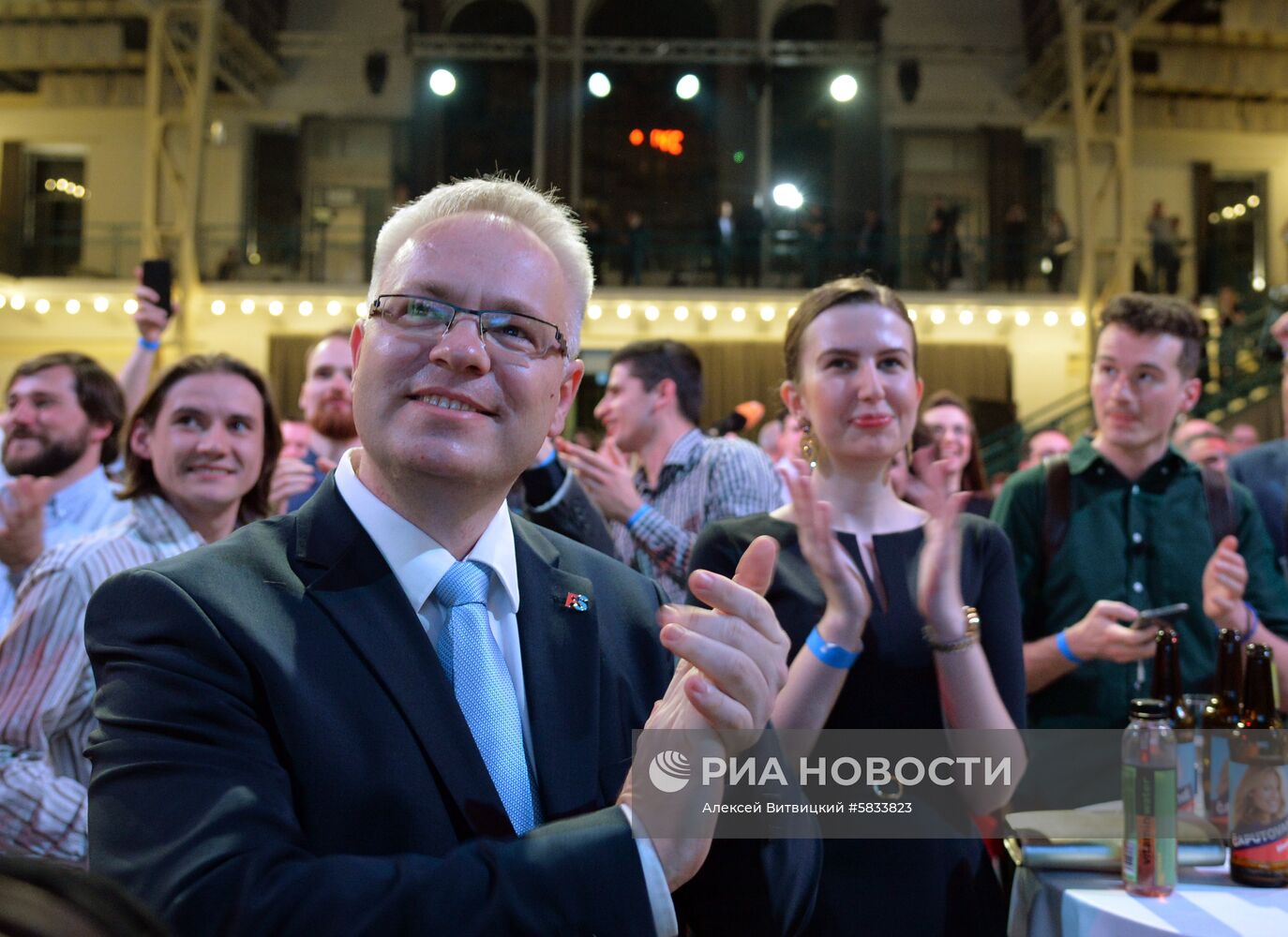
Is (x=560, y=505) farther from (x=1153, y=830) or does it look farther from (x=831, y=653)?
(x=1153, y=830)

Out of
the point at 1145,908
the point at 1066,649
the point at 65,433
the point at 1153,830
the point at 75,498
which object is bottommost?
the point at 1145,908

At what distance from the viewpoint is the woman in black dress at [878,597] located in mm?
1746

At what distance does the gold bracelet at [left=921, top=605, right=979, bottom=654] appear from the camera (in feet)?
5.85

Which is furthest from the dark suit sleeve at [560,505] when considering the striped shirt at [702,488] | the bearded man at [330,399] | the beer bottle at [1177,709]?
the beer bottle at [1177,709]

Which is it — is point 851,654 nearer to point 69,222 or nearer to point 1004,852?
point 1004,852

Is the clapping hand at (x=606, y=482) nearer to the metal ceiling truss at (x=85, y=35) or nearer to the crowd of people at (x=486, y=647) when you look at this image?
the crowd of people at (x=486, y=647)

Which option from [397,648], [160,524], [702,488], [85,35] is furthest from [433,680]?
[85,35]

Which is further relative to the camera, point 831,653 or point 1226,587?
point 1226,587

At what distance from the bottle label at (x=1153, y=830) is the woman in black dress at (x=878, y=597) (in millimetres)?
291

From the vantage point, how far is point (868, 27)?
1585 centimetres

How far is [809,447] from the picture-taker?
83.7 inches

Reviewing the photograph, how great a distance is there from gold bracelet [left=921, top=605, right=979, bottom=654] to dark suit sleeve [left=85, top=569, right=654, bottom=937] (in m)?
0.92

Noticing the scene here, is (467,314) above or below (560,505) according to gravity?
above

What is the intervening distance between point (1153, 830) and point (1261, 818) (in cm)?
21
